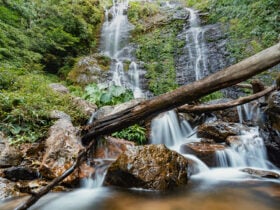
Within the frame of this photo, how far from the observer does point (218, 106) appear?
3342 mm

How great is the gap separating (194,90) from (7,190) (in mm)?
2938

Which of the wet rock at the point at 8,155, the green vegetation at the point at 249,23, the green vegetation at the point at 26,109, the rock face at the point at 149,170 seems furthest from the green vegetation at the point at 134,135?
the green vegetation at the point at 249,23

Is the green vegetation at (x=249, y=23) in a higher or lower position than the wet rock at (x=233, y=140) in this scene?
higher

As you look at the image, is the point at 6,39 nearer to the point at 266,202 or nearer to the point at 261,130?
the point at 261,130

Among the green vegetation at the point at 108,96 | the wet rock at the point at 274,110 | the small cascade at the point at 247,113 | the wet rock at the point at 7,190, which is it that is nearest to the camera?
the wet rock at the point at 7,190

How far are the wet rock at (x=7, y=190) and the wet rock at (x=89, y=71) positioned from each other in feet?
25.0

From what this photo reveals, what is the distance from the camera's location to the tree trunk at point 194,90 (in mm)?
2428

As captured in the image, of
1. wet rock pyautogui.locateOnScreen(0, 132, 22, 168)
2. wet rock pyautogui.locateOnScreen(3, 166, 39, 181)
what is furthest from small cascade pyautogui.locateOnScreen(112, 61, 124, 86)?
wet rock pyautogui.locateOnScreen(3, 166, 39, 181)

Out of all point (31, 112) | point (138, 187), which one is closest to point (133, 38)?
point (31, 112)

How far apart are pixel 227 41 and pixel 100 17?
8.15 metres

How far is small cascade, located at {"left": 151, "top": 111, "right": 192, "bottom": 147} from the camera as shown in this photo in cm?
679

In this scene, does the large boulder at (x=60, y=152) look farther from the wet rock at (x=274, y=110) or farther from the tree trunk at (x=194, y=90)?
the wet rock at (x=274, y=110)

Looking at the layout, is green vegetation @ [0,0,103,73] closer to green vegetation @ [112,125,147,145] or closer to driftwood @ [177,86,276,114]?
green vegetation @ [112,125,147,145]

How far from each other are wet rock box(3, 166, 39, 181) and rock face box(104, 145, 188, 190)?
1.17 metres
